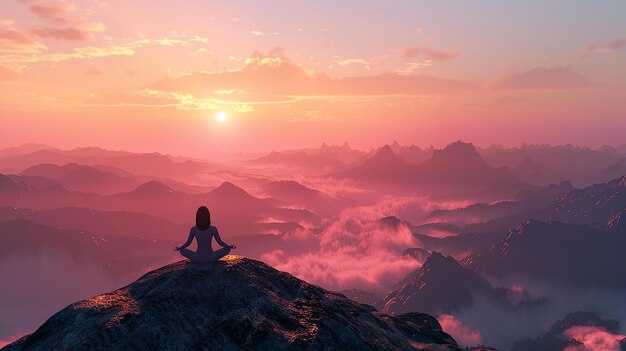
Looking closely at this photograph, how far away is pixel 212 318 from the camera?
22703mm

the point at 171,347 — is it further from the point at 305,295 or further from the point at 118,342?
the point at 305,295

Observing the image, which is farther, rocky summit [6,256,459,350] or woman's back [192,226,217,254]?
woman's back [192,226,217,254]

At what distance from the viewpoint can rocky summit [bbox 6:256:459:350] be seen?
2100 centimetres

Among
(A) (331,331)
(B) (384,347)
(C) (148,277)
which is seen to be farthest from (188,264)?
(B) (384,347)

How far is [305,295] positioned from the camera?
27984mm

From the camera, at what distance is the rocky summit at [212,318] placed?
21.0 m

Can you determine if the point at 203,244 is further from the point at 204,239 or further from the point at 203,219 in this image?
the point at 203,219

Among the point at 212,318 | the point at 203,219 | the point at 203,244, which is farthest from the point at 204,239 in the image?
the point at 212,318

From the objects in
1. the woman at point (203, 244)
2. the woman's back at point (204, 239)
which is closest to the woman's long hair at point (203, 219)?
the woman at point (203, 244)

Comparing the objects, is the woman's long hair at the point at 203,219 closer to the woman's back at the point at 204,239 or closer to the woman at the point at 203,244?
the woman at the point at 203,244

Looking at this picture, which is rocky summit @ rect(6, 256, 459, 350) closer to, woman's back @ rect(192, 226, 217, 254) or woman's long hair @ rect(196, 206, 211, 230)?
woman's back @ rect(192, 226, 217, 254)

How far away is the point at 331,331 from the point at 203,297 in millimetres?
7366

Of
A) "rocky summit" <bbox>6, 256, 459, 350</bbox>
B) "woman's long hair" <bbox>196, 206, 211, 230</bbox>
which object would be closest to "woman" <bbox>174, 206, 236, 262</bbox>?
"woman's long hair" <bbox>196, 206, 211, 230</bbox>

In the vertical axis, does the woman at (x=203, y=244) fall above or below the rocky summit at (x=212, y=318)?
above
